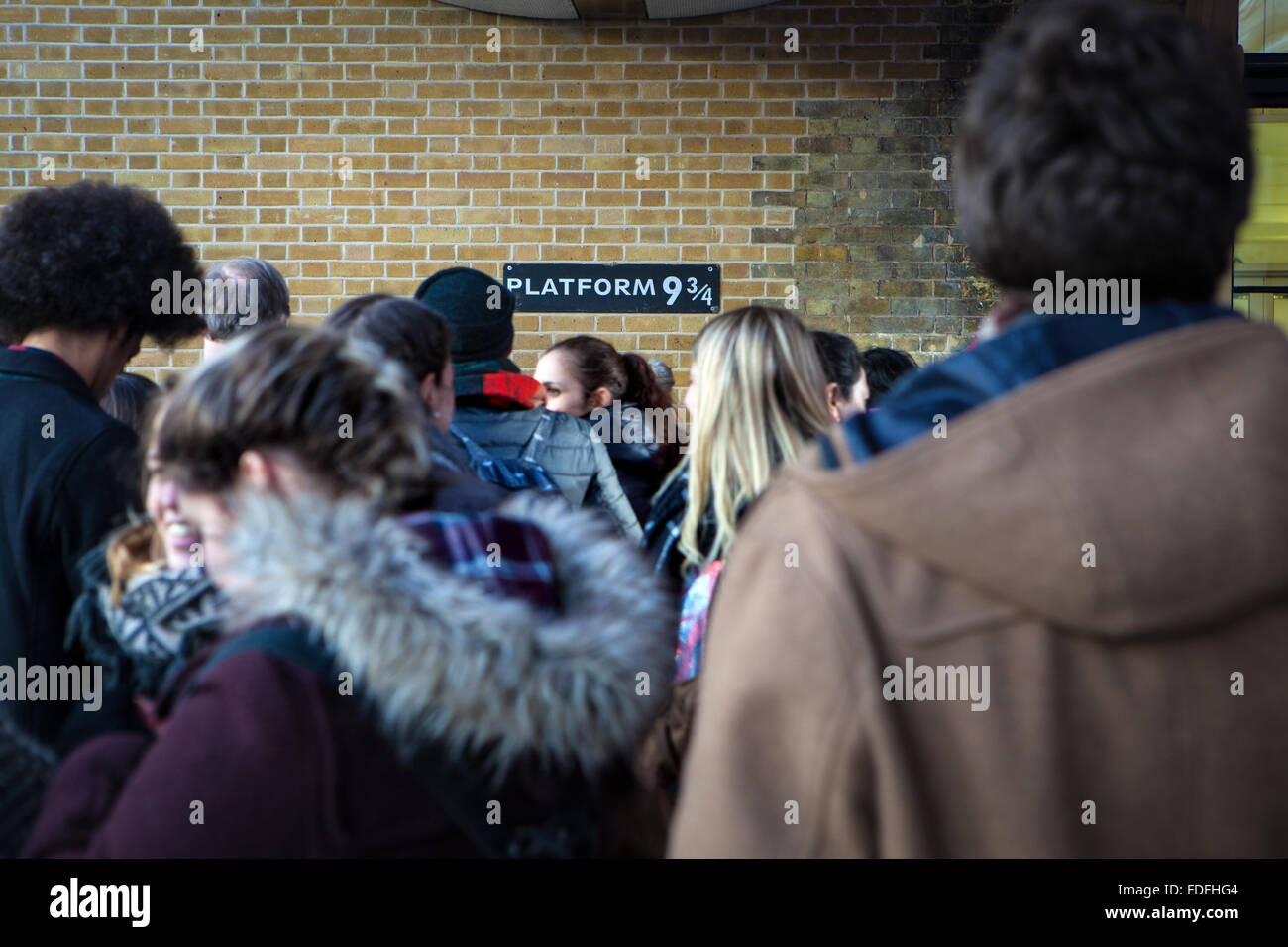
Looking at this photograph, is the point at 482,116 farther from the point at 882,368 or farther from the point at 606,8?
the point at 882,368

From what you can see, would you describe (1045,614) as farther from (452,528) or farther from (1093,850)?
(452,528)

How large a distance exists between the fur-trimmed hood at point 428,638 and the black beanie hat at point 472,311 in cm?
192

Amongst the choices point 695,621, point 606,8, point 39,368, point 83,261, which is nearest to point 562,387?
point 695,621

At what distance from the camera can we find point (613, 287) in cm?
571

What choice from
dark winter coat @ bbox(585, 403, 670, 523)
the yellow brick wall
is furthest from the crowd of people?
the yellow brick wall

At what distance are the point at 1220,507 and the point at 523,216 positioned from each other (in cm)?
509

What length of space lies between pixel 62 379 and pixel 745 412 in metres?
1.45

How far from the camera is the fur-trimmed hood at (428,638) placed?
1.16 meters

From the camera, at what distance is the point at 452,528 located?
126cm

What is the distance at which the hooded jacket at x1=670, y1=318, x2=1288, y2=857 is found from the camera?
90 centimetres

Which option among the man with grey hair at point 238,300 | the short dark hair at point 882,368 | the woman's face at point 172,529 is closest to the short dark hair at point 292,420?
the woman's face at point 172,529

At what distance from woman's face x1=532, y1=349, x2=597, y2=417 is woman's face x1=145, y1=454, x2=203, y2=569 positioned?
2.53 metres

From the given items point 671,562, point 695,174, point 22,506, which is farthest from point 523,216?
point 22,506

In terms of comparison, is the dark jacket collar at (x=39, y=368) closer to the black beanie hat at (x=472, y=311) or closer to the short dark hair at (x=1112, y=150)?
the black beanie hat at (x=472, y=311)
